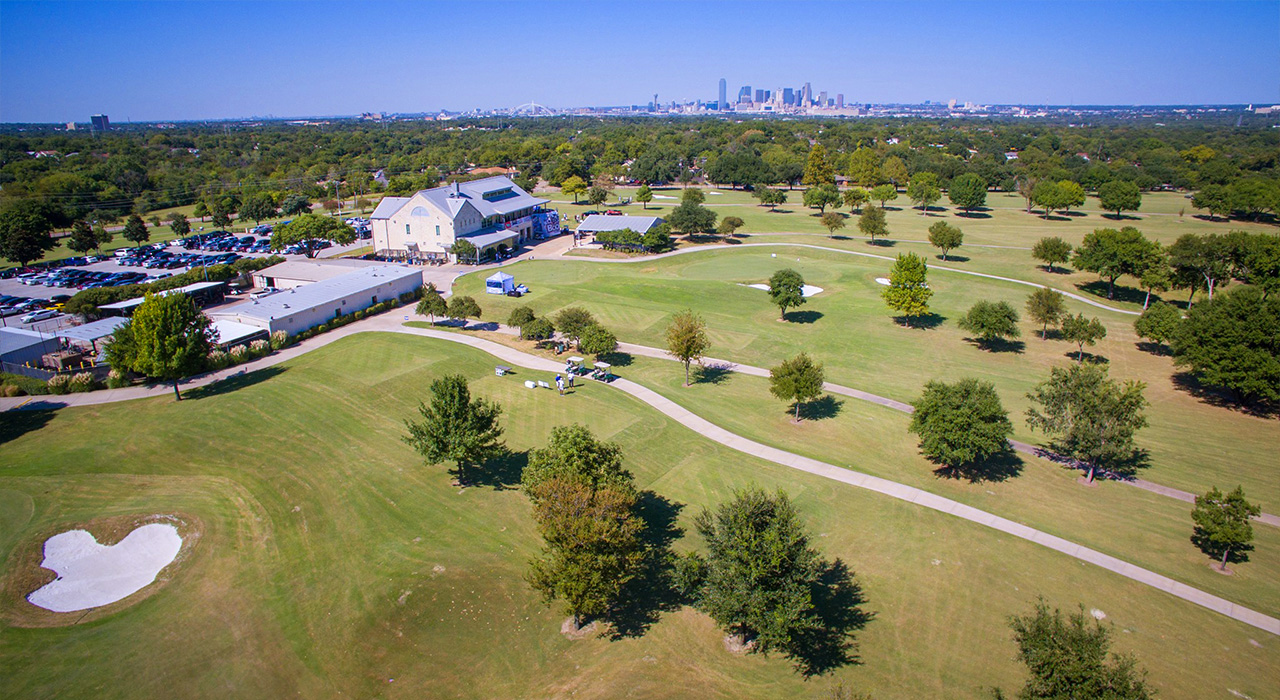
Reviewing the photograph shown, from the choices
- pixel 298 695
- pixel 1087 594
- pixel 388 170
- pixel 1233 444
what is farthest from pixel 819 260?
pixel 388 170

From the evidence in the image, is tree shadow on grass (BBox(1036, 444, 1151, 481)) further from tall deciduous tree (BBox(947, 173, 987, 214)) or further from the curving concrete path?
tall deciduous tree (BBox(947, 173, 987, 214))

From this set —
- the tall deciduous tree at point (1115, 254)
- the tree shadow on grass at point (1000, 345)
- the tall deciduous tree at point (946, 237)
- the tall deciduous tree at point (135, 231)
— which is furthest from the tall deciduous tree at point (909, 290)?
the tall deciduous tree at point (135, 231)

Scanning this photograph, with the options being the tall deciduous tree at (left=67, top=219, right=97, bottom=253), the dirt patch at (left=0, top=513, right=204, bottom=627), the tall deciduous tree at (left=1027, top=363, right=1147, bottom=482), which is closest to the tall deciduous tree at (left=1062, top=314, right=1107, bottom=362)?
the tall deciduous tree at (left=1027, top=363, right=1147, bottom=482)

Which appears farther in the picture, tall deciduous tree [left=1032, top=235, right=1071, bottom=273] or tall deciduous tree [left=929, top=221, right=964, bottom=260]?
tall deciduous tree [left=929, top=221, right=964, bottom=260]

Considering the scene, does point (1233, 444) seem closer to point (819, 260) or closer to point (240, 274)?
point (819, 260)

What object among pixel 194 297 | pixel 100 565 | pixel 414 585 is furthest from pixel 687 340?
pixel 194 297
